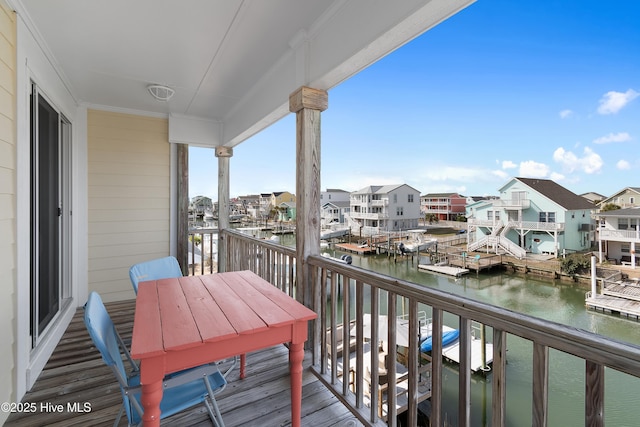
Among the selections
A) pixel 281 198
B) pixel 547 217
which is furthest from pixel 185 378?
pixel 281 198

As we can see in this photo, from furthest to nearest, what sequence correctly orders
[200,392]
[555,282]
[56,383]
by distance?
[56,383] → [200,392] → [555,282]

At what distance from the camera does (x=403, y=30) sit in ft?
5.14

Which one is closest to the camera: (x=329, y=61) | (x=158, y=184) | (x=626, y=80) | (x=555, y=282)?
(x=626, y=80)

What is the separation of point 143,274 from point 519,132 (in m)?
2.69

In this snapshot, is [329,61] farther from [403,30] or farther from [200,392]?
[200,392]

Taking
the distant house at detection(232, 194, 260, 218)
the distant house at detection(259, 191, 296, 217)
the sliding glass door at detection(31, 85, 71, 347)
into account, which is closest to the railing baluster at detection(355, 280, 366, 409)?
the distant house at detection(259, 191, 296, 217)

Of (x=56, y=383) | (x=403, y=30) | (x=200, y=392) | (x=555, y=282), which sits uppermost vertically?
(x=403, y=30)

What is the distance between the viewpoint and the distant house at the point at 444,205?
165 cm

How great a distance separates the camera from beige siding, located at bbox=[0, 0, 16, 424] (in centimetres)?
176

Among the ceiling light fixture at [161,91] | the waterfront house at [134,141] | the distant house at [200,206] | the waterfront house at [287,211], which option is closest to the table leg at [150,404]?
the waterfront house at [134,141]

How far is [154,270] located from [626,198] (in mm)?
2890

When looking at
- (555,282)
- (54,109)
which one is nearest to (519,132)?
(555,282)

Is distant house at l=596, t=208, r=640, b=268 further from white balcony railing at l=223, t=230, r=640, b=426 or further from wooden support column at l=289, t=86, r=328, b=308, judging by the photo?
wooden support column at l=289, t=86, r=328, b=308

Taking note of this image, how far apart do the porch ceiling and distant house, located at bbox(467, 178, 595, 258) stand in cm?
94
